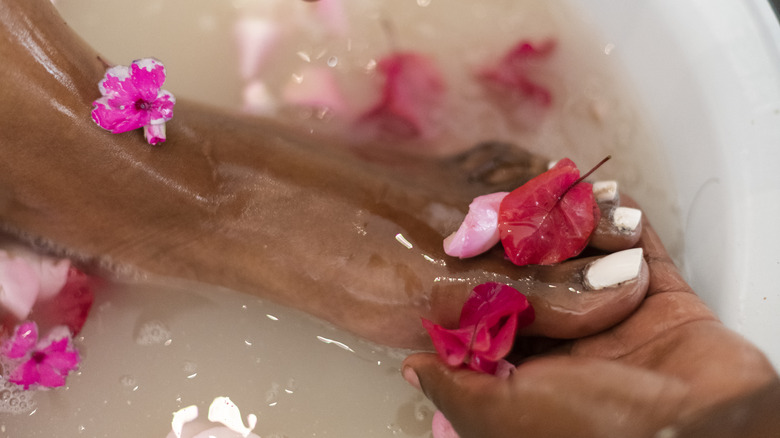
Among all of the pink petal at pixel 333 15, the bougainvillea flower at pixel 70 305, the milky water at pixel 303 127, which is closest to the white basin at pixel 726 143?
the milky water at pixel 303 127

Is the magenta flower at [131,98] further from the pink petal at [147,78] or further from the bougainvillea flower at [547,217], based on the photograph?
the bougainvillea flower at [547,217]

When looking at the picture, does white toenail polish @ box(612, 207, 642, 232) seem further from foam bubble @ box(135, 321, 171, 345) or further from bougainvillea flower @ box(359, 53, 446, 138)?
foam bubble @ box(135, 321, 171, 345)

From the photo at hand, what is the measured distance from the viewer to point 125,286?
1.12 meters

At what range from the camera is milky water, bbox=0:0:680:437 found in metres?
1.10

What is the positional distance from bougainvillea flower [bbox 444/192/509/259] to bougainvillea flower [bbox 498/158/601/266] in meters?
0.01

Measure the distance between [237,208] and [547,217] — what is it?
49 cm

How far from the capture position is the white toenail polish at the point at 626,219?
2.99 feet

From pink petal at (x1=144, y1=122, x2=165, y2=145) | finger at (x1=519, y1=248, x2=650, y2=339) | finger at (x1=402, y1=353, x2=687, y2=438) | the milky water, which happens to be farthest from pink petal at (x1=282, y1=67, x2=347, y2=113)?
finger at (x1=402, y1=353, x2=687, y2=438)

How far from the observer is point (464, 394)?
0.78 metres

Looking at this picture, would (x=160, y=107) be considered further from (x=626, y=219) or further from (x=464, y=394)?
(x=626, y=219)

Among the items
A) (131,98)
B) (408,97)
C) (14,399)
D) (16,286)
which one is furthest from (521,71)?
(14,399)

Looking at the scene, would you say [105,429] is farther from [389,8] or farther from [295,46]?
[389,8]

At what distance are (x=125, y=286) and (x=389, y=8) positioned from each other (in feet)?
2.60

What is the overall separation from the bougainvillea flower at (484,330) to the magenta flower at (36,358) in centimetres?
63
